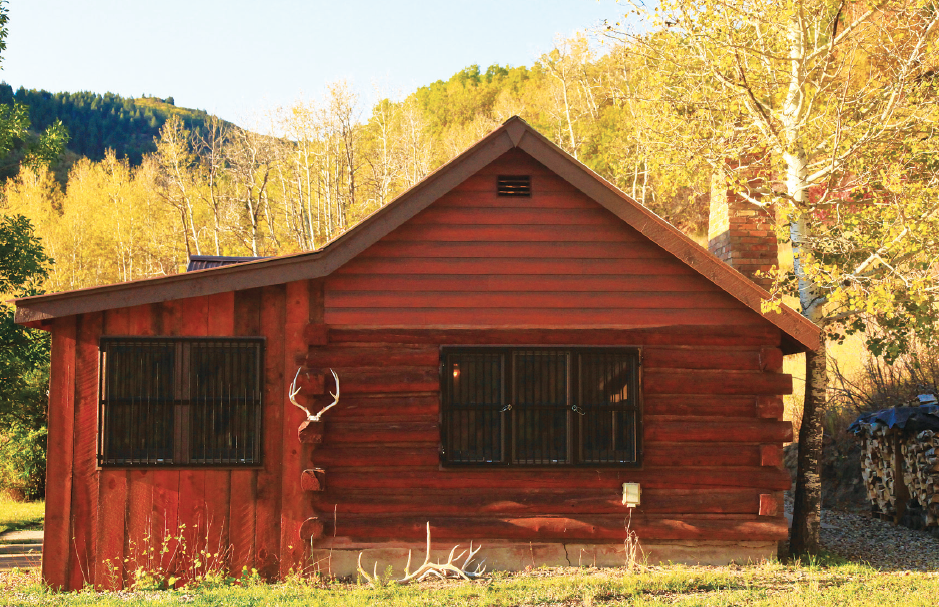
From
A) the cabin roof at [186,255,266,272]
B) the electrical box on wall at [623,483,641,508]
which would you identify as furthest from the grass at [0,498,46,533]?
the electrical box on wall at [623,483,641,508]

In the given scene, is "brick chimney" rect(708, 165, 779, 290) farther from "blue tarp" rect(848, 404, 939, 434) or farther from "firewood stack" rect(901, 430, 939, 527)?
"firewood stack" rect(901, 430, 939, 527)

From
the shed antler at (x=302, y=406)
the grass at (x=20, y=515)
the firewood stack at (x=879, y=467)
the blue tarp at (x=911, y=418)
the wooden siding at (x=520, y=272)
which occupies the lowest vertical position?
the grass at (x=20, y=515)

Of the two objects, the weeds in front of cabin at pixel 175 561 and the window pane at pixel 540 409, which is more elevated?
the window pane at pixel 540 409

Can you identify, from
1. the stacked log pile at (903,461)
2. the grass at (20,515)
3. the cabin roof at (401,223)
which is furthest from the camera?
the grass at (20,515)

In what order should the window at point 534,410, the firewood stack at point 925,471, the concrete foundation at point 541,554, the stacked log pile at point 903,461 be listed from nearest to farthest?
the concrete foundation at point 541,554 < the window at point 534,410 < the firewood stack at point 925,471 < the stacked log pile at point 903,461

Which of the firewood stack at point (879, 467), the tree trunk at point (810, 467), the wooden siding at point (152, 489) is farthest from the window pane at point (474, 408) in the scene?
the firewood stack at point (879, 467)

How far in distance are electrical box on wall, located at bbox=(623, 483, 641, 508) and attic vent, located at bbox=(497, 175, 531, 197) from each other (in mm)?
3458

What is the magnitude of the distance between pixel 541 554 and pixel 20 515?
13047mm

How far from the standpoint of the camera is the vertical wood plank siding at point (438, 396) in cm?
822

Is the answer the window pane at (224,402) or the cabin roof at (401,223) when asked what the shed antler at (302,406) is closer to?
the window pane at (224,402)

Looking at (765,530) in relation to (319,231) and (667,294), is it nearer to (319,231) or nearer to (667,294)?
→ (667,294)

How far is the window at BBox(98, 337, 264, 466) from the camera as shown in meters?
8.21

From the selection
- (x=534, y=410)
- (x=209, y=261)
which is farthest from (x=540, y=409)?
(x=209, y=261)

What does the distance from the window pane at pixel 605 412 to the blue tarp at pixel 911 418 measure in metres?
5.36
